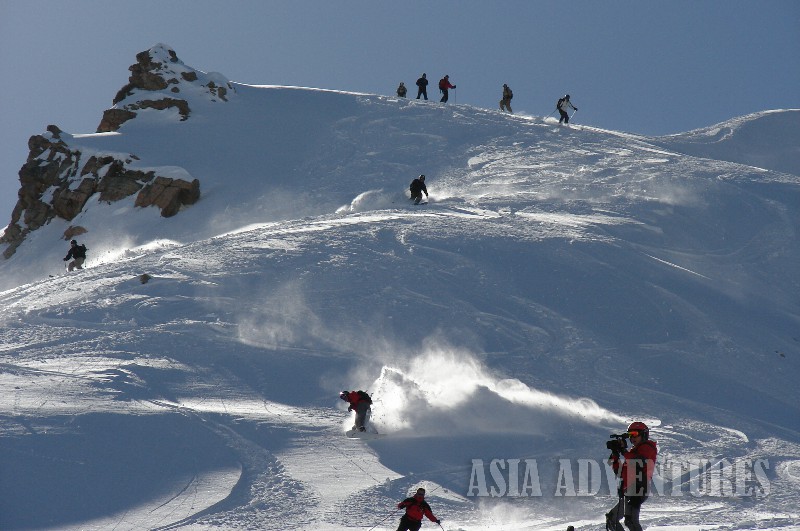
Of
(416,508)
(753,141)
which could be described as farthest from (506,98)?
(416,508)

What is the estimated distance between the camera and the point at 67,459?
42.4 feet

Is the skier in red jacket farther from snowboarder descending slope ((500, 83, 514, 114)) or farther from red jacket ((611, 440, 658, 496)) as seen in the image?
snowboarder descending slope ((500, 83, 514, 114))

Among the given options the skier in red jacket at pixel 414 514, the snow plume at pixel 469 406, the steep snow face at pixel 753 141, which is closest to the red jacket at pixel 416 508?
the skier in red jacket at pixel 414 514

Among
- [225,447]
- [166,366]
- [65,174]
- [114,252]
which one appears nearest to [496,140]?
[114,252]

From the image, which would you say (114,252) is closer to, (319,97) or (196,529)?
(319,97)

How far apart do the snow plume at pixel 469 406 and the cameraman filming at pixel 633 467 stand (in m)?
5.66

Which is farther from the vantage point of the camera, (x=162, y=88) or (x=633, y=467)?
(x=162, y=88)

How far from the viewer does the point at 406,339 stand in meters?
19.6

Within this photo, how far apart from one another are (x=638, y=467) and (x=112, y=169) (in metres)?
29.9

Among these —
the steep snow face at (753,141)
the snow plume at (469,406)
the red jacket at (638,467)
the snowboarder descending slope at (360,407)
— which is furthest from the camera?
the steep snow face at (753,141)

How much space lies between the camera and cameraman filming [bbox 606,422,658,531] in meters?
9.17

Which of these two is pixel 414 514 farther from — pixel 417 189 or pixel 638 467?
pixel 417 189

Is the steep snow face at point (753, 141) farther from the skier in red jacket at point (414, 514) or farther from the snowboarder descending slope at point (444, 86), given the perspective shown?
the skier in red jacket at point (414, 514)

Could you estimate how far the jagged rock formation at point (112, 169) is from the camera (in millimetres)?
32594
